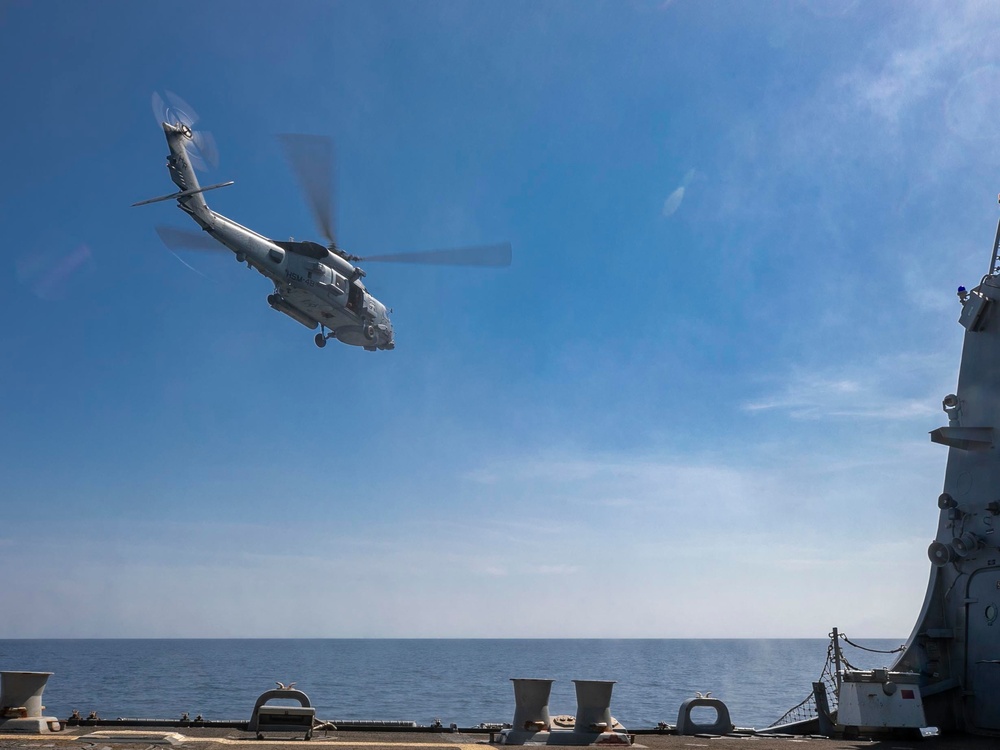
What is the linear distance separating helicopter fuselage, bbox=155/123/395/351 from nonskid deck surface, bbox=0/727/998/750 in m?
18.9

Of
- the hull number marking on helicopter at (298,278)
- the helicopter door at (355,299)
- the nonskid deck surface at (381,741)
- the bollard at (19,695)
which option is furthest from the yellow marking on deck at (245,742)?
the helicopter door at (355,299)

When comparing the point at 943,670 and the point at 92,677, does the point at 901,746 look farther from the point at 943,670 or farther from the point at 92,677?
the point at 92,677

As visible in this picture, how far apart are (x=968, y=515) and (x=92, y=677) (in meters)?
106

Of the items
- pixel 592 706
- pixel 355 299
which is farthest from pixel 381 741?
pixel 355 299

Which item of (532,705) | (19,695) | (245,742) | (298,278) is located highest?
(298,278)

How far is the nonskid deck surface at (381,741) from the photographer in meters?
11.8

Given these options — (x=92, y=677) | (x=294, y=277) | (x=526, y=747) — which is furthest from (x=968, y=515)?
(x=92, y=677)

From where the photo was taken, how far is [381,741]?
13.7 metres

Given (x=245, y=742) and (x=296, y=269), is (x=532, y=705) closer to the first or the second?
(x=245, y=742)

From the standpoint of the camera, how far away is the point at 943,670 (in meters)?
16.6

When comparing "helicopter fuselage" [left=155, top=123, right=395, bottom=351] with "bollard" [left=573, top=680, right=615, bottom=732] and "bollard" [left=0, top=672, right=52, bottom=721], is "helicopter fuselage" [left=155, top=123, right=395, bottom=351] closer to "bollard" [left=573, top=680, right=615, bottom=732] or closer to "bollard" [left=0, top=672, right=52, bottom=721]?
"bollard" [left=0, top=672, right=52, bottom=721]

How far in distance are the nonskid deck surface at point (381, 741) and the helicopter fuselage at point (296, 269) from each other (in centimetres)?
1887

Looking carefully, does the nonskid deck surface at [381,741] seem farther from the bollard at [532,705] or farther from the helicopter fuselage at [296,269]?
the helicopter fuselage at [296,269]

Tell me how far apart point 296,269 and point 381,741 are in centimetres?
2065
